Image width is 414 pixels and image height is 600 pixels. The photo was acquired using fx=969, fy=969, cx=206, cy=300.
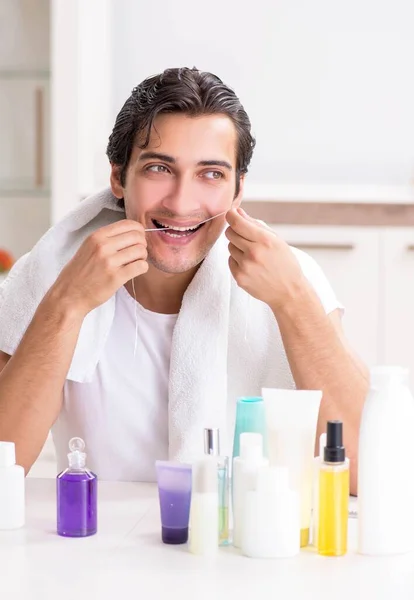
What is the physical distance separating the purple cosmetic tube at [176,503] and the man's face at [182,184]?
631 mm

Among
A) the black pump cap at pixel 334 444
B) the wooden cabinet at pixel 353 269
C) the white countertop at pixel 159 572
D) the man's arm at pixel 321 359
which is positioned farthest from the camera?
the wooden cabinet at pixel 353 269

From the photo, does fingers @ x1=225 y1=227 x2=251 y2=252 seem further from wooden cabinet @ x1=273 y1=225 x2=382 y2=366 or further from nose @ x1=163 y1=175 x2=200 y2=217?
wooden cabinet @ x1=273 y1=225 x2=382 y2=366

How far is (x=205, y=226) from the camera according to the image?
5.82 feet

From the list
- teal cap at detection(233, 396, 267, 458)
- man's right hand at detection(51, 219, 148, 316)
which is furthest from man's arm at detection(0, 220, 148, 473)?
teal cap at detection(233, 396, 267, 458)

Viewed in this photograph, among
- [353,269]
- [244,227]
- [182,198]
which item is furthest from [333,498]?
[353,269]

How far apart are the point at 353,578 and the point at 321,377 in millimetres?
569

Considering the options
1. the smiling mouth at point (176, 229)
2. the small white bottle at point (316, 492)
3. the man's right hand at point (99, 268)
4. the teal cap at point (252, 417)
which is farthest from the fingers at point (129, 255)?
the small white bottle at point (316, 492)

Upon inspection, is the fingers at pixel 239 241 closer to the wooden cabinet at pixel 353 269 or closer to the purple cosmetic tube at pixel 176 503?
the purple cosmetic tube at pixel 176 503

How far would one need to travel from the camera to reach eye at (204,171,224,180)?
5.73 feet

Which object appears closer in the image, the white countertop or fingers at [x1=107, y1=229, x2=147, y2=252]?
the white countertop

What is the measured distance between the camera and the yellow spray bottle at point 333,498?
114 centimetres

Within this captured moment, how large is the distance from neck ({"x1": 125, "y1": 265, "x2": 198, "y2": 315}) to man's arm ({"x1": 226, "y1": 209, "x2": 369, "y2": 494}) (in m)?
0.24

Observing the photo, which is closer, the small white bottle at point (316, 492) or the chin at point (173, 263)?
the small white bottle at point (316, 492)

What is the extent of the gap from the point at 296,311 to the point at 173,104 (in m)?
0.43
